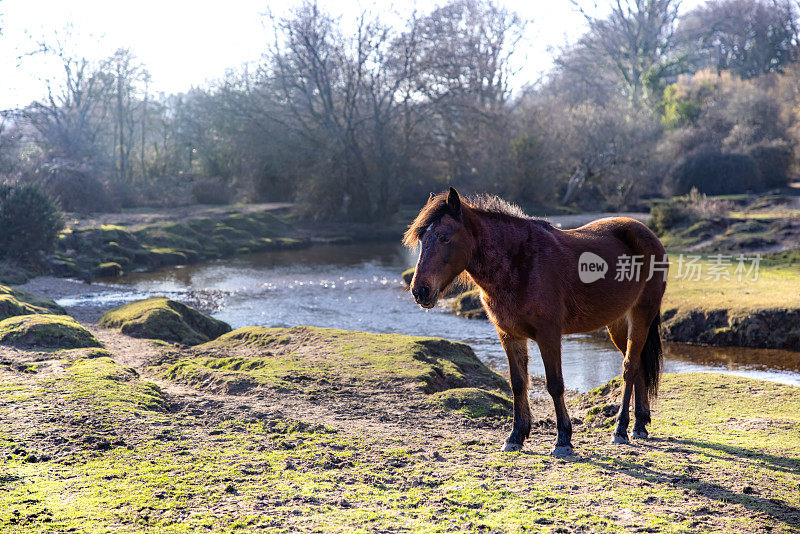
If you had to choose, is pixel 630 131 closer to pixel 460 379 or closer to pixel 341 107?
pixel 341 107

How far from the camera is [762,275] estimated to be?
707 inches

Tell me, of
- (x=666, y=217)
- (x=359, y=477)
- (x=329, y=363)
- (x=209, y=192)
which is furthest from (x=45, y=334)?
(x=209, y=192)

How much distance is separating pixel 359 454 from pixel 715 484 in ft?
8.98

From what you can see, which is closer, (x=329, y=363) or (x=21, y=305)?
(x=329, y=363)

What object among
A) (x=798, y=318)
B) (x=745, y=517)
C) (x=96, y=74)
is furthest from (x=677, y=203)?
(x=96, y=74)

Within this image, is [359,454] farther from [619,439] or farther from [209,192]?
[209,192]

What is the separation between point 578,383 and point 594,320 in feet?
16.7

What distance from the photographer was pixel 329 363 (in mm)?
9164

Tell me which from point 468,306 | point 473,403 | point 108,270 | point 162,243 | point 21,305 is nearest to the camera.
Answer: point 473,403

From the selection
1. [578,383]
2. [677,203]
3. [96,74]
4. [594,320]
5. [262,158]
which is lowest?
[578,383]

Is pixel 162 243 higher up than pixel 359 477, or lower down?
higher up

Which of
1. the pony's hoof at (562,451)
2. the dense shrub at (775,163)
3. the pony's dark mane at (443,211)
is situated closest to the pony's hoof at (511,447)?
the pony's hoof at (562,451)

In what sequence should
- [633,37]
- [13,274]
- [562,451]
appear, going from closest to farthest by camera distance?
[562,451], [13,274], [633,37]

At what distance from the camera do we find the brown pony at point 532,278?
5.52m
